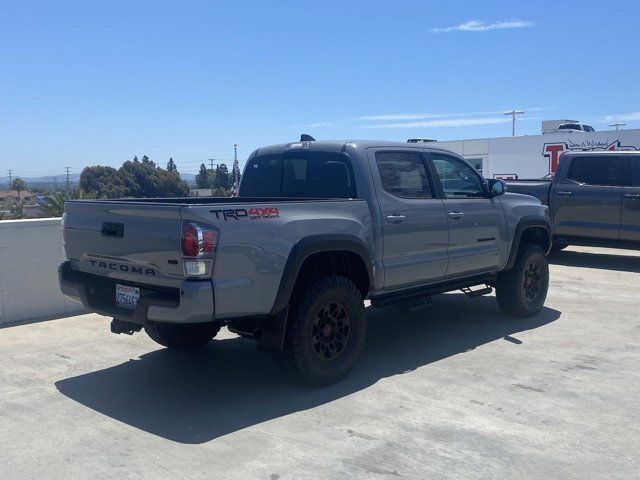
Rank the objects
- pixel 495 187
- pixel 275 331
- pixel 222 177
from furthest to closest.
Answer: pixel 222 177, pixel 495 187, pixel 275 331

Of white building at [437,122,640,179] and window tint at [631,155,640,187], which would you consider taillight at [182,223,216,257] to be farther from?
white building at [437,122,640,179]

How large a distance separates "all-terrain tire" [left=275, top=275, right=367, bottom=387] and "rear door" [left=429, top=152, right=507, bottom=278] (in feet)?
4.95

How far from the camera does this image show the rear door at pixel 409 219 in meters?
5.90

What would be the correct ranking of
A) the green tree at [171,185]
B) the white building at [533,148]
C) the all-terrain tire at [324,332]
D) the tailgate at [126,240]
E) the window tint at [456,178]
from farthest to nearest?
the green tree at [171,185]
the white building at [533,148]
the window tint at [456,178]
the all-terrain tire at [324,332]
the tailgate at [126,240]

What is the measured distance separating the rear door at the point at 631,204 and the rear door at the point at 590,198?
88 mm

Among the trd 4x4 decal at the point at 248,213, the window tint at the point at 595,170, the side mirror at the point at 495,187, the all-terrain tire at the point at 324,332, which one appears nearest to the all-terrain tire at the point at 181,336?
the all-terrain tire at the point at 324,332

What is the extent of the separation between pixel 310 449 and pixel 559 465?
149 centimetres

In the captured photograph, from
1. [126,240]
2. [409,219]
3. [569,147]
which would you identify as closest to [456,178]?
[409,219]

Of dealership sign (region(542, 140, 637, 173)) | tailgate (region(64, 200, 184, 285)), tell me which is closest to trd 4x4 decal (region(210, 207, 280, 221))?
tailgate (region(64, 200, 184, 285))

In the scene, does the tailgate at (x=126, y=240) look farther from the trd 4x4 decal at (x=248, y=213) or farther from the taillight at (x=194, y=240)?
the trd 4x4 decal at (x=248, y=213)

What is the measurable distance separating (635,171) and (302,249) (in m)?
8.84

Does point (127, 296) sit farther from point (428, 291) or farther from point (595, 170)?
point (595, 170)

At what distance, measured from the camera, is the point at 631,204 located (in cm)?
1153

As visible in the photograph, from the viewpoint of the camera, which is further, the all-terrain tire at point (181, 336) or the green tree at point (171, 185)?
the green tree at point (171, 185)
